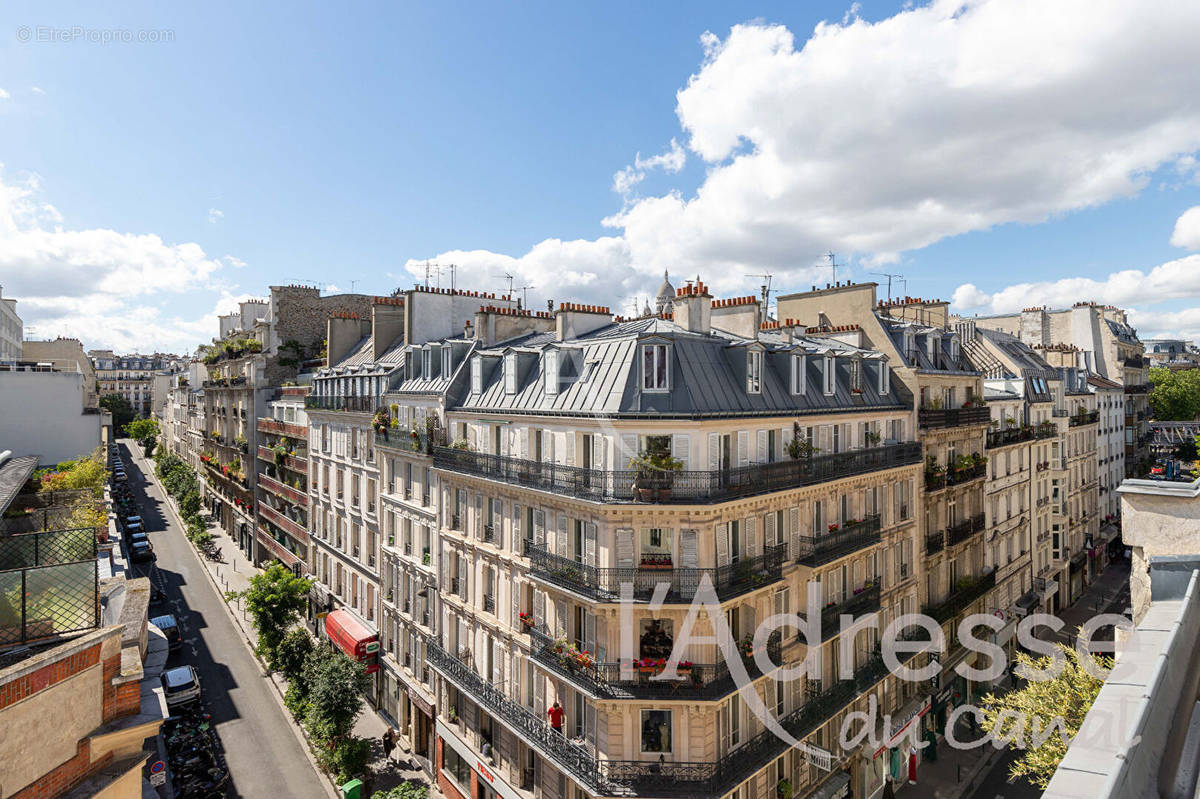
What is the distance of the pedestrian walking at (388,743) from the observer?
28.5 meters

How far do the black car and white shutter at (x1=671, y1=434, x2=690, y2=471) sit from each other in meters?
53.1

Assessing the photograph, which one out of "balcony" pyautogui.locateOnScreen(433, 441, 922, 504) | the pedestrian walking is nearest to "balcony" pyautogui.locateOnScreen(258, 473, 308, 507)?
the pedestrian walking

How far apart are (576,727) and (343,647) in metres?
18.6

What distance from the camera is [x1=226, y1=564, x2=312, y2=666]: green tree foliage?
32.7 metres

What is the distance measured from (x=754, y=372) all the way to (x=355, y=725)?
26.1 meters

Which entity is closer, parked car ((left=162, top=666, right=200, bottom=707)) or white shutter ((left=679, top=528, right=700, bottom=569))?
white shutter ((left=679, top=528, right=700, bottom=569))

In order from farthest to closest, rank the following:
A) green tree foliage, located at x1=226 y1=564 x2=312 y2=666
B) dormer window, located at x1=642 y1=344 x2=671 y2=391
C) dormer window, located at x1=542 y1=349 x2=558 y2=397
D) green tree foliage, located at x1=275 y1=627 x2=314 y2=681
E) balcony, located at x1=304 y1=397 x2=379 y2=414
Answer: green tree foliage, located at x1=226 y1=564 x2=312 y2=666 < balcony, located at x1=304 y1=397 x2=379 y2=414 < green tree foliage, located at x1=275 y1=627 x2=314 y2=681 < dormer window, located at x1=542 y1=349 x2=558 y2=397 < dormer window, located at x1=642 y1=344 x2=671 y2=391

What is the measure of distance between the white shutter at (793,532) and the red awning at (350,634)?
73.3ft

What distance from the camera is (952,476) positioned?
29922mm

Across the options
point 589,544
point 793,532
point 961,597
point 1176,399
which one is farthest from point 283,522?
point 1176,399

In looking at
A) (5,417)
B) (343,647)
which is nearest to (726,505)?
(343,647)

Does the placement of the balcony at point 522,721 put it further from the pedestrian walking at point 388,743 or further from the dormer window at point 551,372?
the dormer window at point 551,372

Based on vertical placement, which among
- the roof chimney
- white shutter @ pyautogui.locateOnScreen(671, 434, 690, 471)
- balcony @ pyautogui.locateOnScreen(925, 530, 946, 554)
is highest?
the roof chimney

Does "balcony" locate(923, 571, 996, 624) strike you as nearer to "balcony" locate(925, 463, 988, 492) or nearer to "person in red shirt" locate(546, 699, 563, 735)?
"balcony" locate(925, 463, 988, 492)
